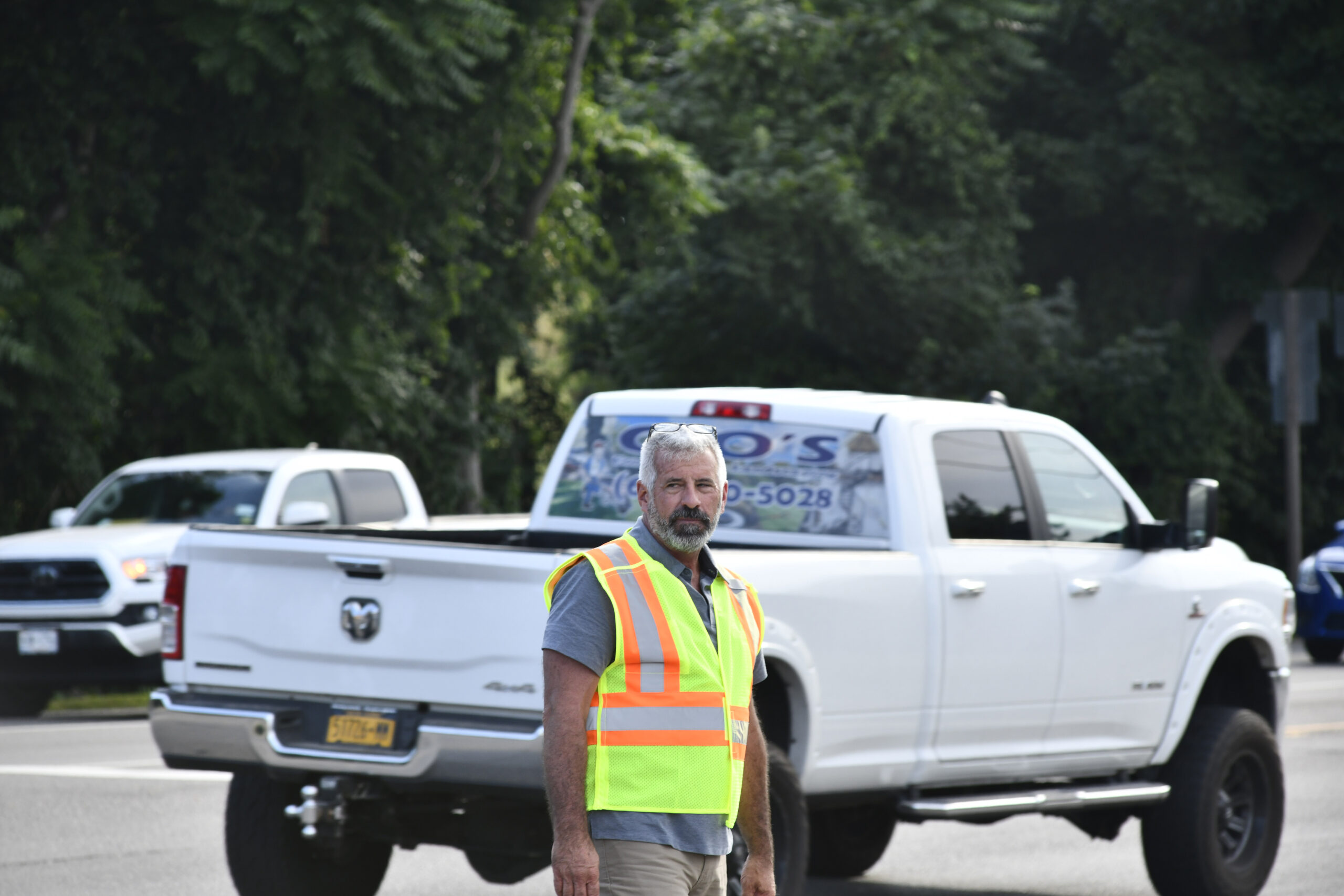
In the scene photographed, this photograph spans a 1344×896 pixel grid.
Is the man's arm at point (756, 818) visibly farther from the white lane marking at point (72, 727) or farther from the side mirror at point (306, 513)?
the white lane marking at point (72, 727)

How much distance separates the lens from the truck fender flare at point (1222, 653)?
8117 mm

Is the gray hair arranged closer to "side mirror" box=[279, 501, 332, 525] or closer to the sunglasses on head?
the sunglasses on head

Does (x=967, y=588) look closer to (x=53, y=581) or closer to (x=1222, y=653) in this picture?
(x=1222, y=653)

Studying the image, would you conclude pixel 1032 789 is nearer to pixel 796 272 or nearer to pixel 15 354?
pixel 15 354

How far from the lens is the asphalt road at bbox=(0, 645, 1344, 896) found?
8250 millimetres

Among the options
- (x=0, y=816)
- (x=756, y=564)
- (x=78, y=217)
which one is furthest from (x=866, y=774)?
(x=78, y=217)

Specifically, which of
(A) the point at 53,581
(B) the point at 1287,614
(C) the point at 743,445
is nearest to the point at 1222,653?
(B) the point at 1287,614

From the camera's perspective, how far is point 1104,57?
3030 centimetres

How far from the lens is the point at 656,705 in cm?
381

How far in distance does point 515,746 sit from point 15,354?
11.5 meters

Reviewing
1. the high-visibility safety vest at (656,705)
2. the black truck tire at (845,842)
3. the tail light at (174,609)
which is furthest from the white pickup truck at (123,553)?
the high-visibility safety vest at (656,705)

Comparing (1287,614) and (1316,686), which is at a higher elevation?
(1287,614)

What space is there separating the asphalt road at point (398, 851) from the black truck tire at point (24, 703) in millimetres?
3091

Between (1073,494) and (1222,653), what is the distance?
4.05ft
